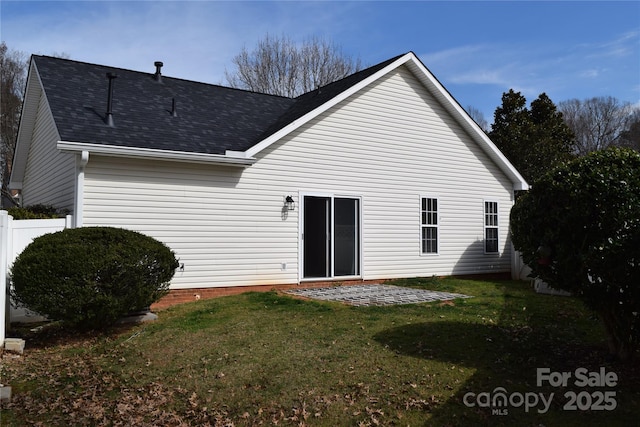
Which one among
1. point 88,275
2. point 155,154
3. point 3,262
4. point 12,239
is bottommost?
point 88,275

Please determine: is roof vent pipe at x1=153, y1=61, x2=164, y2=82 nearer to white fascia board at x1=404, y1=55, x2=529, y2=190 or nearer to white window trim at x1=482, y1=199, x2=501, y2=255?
white fascia board at x1=404, y1=55, x2=529, y2=190

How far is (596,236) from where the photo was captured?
207 inches

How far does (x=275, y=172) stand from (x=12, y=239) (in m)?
5.42

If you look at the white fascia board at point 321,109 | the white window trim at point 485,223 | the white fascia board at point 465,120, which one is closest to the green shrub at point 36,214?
the white fascia board at point 321,109

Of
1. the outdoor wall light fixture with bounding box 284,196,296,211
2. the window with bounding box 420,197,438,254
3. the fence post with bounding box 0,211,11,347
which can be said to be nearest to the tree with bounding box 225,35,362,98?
the window with bounding box 420,197,438,254

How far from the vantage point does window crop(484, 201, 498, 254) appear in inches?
600

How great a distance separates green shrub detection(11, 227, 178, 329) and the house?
214cm

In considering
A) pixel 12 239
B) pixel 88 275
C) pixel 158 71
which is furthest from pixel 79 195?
pixel 158 71

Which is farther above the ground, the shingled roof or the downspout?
the shingled roof

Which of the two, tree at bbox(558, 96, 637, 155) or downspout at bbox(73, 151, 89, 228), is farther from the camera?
tree at bbox(558, 96, 637, 155)

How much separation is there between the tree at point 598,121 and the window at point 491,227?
80.6 feet

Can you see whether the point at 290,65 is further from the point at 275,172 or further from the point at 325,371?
the point at 325,371

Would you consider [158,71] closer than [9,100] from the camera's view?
Yes

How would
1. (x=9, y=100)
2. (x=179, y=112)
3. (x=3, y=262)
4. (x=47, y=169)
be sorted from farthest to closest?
(x=9, y=100)
(x=47, y=169)
(x=179, y=112)
(x=3, y=262)
